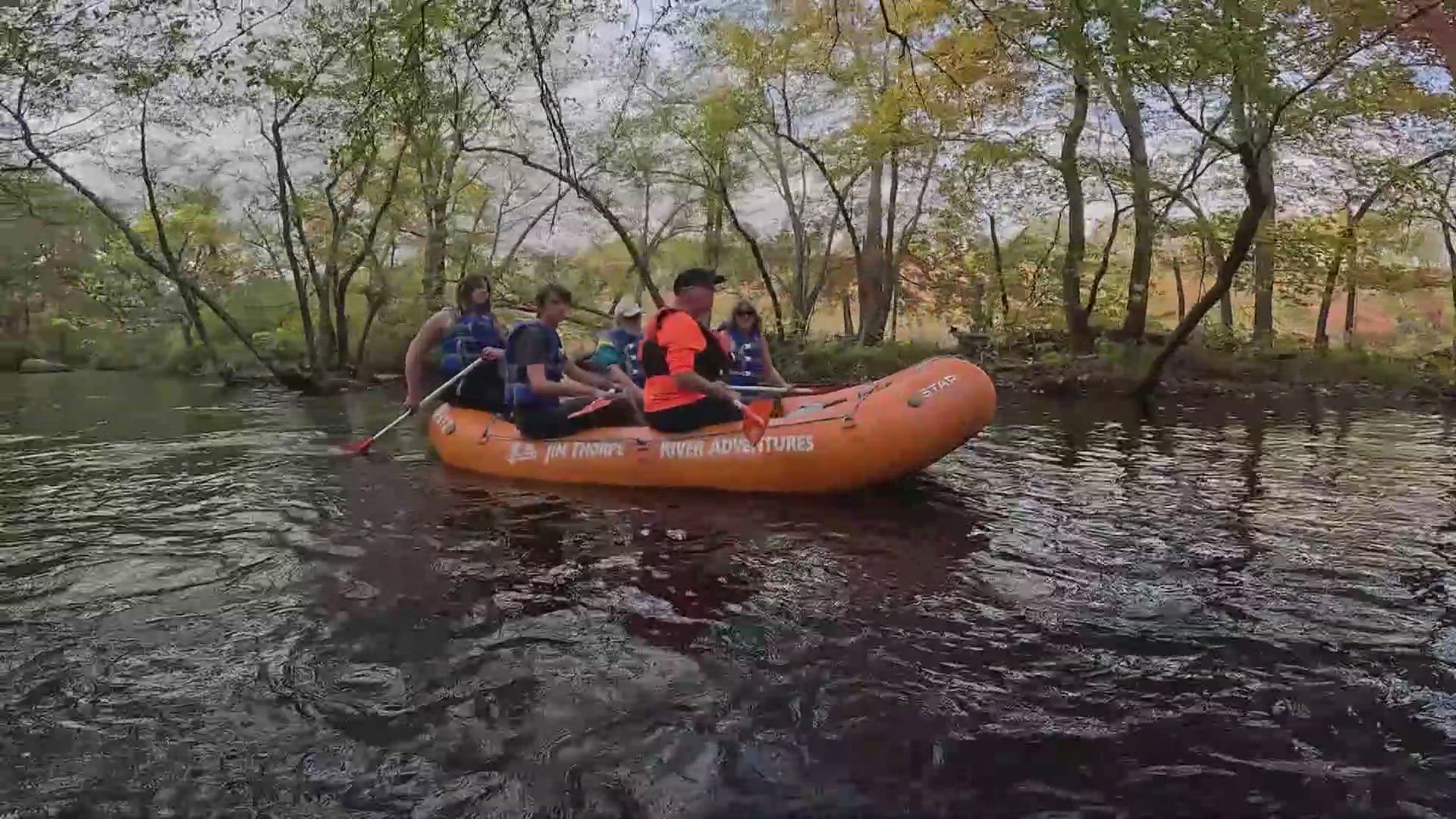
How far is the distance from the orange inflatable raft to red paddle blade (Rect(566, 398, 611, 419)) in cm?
32

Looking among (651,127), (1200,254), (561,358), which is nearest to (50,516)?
(561,358)

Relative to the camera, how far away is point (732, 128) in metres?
16.6

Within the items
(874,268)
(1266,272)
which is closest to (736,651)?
(1266,272)

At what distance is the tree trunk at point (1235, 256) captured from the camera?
938 cm

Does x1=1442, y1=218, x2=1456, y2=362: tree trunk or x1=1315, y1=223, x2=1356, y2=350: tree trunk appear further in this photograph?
x1=1442, y1=218, x2=1456, y2=362: tree trunk

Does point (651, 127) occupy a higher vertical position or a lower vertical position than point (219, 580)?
higher

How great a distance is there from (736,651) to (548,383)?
3458mm

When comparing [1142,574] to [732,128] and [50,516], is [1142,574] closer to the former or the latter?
[50,516]

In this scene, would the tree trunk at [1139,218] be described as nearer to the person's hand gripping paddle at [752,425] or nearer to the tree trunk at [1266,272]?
the tree trunk at [1266,272]

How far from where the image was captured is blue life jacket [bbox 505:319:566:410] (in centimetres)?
657

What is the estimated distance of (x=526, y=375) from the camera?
264 inches

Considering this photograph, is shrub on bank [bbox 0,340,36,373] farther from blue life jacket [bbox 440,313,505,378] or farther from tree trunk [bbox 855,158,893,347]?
blue life jacket [bbox 440,313,505,378]

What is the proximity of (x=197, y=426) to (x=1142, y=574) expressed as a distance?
10162 millimetres

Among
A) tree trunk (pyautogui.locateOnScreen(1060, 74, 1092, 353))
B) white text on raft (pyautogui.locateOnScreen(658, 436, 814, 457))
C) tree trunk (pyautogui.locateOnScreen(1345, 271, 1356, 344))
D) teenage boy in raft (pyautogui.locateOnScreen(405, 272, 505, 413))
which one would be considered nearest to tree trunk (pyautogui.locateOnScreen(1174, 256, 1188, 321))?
tree trunk (pyautogui.locateOnScreen(1345, 271, 1356, 344))
